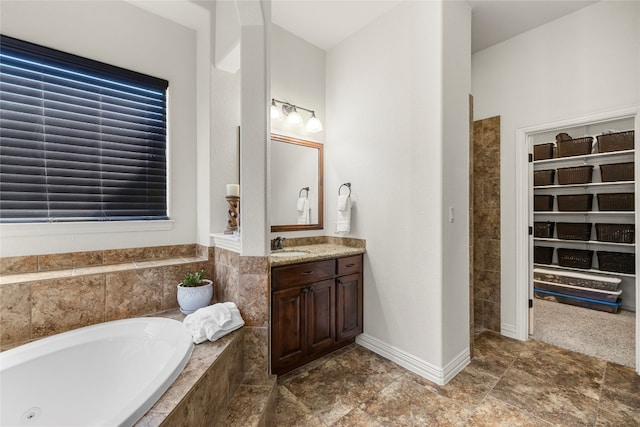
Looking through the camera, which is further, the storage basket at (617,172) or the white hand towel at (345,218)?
the storage basket at (617,172)

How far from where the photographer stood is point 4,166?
5.69ft

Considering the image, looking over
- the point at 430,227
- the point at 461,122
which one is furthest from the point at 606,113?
the point at 430,227

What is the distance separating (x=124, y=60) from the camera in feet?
7.04

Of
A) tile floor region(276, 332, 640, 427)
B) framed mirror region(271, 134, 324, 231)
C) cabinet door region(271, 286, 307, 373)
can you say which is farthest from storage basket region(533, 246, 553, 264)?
cabinet door region(271, 286, 307, 373)

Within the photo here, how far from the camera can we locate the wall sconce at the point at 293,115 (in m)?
2.63

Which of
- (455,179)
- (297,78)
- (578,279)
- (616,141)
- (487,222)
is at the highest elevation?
(297,78)

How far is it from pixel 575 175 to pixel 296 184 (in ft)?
12.1

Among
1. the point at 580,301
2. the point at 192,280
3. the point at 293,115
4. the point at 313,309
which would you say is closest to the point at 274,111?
the point at 293,115

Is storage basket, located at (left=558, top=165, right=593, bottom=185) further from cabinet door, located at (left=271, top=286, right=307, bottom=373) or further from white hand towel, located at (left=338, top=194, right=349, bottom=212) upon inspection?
cabinet door, located at (left=271, top=286, right=307, bottom=373)

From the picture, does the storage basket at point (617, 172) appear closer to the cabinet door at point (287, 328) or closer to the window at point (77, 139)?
the cabinet door at point (287, 328)

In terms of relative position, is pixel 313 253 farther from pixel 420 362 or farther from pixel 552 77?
pixel 552 77

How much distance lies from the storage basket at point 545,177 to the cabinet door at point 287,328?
3.96 metres

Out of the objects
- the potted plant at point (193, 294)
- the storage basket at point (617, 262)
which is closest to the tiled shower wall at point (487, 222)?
the storage basket at point (617, 262)

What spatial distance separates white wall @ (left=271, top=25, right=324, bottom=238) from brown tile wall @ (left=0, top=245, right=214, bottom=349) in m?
1.01
